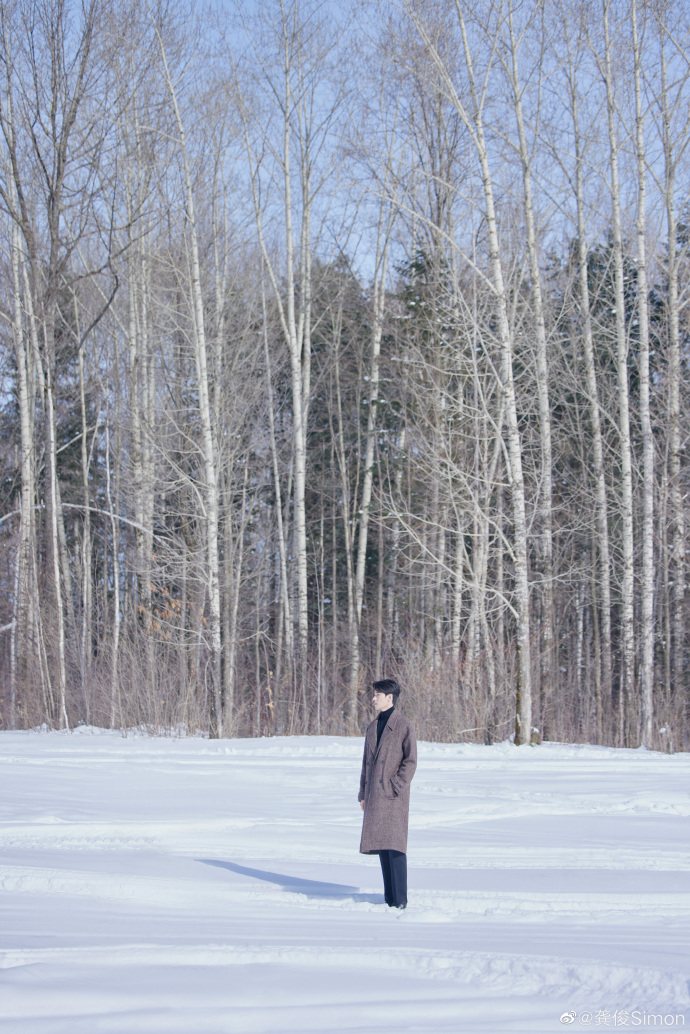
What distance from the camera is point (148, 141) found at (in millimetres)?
18250

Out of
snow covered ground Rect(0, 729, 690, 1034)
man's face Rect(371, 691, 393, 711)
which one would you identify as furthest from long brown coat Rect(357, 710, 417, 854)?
snow covered ground Rect(0, 729, 690, 1034)

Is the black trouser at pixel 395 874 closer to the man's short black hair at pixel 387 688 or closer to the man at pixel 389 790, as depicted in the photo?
the man at pixel 389 790

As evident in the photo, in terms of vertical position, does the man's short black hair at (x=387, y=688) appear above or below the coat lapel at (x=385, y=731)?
above

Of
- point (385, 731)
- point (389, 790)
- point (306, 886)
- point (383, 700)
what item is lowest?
point (306, 886)

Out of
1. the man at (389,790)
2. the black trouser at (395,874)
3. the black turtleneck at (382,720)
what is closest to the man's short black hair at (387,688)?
the man at (389,790)

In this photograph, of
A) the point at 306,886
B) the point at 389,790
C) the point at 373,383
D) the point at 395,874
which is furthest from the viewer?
the point at 373,383

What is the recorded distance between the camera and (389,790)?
534cm

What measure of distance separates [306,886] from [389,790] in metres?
1.02

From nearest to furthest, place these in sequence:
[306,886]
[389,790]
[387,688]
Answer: [389,790] < [387,688] < [306,886]

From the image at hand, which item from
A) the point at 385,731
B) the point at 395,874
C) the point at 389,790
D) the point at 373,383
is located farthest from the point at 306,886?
the point at 373,383

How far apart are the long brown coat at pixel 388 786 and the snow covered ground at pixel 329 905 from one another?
406 mm

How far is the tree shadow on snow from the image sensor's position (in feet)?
18.3

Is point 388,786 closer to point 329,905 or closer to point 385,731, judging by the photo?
point 385,731

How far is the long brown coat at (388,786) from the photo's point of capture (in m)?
5.23
